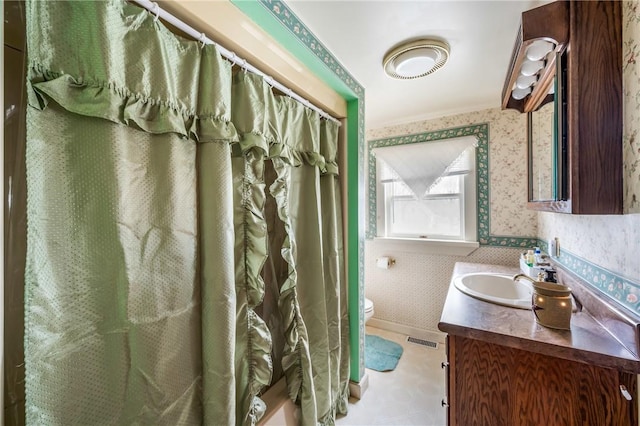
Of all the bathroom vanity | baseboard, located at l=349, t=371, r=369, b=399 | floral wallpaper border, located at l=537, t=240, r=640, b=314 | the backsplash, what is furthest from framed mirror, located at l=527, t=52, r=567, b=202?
baseboard, located at l=349, t=371, r=369, b=399

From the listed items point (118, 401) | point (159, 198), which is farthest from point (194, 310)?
point (159, 198)

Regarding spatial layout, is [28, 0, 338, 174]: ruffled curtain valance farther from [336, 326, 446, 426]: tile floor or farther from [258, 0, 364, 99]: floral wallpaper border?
[336, 326, 446, 426]: tile floor

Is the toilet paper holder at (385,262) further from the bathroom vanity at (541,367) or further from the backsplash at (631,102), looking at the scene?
the backsplash at (631,102)

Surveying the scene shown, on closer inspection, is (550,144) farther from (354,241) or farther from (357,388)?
(357,388)

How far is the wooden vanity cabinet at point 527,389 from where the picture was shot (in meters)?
Answer: 0.79

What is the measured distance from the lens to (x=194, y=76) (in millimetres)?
803

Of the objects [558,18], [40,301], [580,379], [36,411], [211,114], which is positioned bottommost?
[580,379]

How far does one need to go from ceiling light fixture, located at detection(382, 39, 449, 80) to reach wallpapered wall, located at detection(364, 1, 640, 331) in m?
0.70

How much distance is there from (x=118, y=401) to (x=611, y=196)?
1684mm

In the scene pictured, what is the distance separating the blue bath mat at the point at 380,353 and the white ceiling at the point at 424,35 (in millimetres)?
2208

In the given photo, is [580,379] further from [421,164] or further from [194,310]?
[421,164]

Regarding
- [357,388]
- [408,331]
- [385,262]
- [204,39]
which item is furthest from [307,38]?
[408,331]

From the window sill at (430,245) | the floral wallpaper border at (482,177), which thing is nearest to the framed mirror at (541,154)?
the floral wallpaper border at (482,177)

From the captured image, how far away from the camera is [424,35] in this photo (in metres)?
1.31
